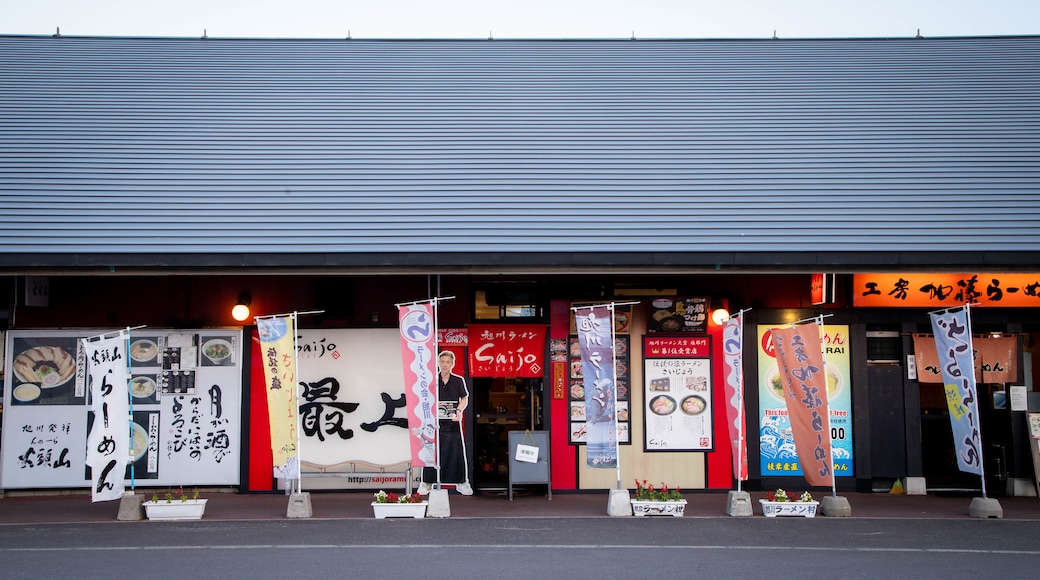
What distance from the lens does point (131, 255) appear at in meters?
10.6

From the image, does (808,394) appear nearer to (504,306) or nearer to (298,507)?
(504,306)

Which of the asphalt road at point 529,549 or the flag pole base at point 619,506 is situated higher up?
the flag pole base at point 619,506

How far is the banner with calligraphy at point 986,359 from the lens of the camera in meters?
12.7

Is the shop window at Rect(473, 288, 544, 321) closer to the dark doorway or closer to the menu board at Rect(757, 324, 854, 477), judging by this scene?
the menu board at Rect(757, 324, 854, 477)

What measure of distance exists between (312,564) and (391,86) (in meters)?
9.42

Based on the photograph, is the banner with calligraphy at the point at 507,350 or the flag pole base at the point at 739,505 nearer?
the flag pole base at the point at 739,505

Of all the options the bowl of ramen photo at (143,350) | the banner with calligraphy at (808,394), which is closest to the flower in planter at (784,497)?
the banner with calligraphy at (808,394)

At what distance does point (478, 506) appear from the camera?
11.7m

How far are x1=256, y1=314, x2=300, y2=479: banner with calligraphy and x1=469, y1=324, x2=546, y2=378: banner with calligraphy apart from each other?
9.24 feet

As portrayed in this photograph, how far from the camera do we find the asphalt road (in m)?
8.18

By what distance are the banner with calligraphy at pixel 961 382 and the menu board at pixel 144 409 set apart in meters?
9.34

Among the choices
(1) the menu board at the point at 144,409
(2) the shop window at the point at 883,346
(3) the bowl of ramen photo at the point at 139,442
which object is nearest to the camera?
(1) the menu board at the point at 144,409

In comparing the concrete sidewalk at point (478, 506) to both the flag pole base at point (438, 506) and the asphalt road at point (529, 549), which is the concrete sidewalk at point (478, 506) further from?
the asphalt road at point (529, 549)

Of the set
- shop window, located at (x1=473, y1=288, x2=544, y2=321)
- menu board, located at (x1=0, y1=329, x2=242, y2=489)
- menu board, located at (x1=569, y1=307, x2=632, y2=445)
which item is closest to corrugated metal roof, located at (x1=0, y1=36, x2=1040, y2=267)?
shop window, located at (x1=473, y1=288, x2=544, y2=321)
